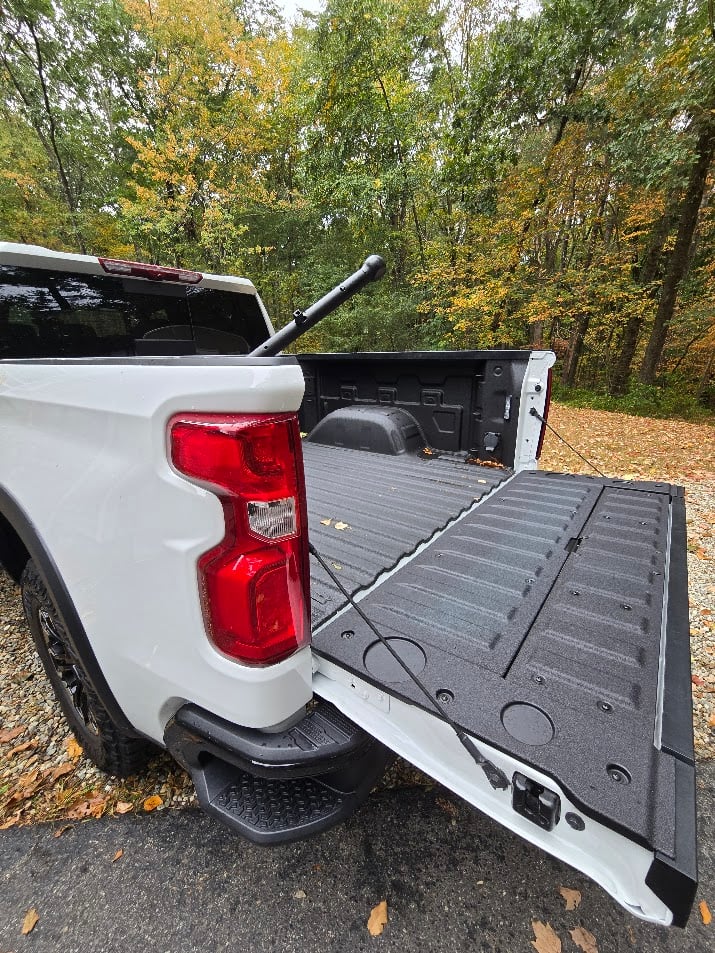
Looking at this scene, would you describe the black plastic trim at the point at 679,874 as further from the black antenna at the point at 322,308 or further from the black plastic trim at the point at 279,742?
the black antenna at the point at 322,308

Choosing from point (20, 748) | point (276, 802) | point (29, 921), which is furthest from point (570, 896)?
point (20, 748)

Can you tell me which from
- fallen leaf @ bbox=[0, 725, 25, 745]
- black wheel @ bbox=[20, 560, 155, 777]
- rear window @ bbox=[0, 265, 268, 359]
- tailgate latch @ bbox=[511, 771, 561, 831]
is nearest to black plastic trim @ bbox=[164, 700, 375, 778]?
tailgate latch @ bbox=[511, 771, 561, 831]

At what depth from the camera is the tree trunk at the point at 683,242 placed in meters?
9.03

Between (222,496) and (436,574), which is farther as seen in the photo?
(436,574)

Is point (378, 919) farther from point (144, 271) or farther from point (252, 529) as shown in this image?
point (144, 271)

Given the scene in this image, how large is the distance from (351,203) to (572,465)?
25.6 ft

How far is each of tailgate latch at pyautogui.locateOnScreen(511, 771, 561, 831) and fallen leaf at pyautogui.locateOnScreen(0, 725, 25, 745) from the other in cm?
237

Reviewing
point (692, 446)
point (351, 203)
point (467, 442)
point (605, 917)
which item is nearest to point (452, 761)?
point (605, 917)

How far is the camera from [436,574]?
175 centimetres

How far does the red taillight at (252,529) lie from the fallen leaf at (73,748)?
161cm

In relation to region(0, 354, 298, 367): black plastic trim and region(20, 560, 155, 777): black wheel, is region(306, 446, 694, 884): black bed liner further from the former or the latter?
region(20, 560, 155, 777): black wheel

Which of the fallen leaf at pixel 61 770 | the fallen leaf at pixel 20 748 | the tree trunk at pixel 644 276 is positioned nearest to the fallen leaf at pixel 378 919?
the fallen leaf at pixel 61 770

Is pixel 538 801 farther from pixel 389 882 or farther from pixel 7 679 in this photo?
pixel 7 679

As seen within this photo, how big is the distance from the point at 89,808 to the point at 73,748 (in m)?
0.37
